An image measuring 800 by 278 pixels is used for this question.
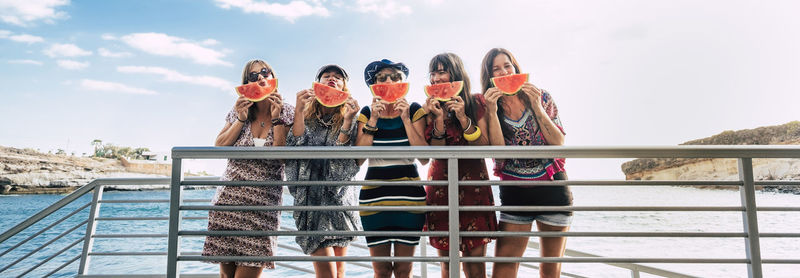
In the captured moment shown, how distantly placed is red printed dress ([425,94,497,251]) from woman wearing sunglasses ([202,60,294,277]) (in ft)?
→ 2.87

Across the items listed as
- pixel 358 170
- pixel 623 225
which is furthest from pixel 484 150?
pixel 623 225

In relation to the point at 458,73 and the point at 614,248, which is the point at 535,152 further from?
the point at 614,248

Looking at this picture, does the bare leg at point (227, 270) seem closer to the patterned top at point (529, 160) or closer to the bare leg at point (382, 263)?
the bare leg at point (382, 263)

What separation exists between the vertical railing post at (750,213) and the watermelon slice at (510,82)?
1.08 meters

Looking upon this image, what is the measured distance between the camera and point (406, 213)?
2.36 m

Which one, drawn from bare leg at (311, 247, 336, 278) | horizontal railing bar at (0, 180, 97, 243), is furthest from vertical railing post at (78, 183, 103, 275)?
bare leg at (311, 247, 336, 278)

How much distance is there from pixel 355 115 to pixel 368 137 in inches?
6.2

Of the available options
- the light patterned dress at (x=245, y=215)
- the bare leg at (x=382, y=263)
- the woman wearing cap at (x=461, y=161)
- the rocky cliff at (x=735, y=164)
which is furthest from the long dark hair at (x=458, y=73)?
the rocky cliff at (x=735, y=164)

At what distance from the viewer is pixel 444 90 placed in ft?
7.95

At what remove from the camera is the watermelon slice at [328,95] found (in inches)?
97.0

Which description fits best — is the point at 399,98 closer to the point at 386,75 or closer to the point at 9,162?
the point at 386,75

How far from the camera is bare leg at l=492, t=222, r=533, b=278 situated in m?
2.39

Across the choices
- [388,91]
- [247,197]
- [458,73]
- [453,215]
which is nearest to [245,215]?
[247,197]

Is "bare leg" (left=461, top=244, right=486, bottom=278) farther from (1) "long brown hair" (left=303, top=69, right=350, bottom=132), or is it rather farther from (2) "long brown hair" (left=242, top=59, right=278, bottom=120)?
(2) "long brown hair" (left=242, top=59, right=278, bottom=120)
